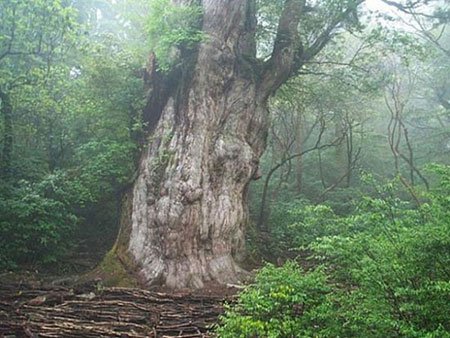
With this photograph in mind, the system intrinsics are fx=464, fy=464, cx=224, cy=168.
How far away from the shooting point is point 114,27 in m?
20.4

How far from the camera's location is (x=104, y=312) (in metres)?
6.78

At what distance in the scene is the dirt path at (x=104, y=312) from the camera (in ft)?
19.8

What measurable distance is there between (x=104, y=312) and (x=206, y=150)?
3961 millimetres

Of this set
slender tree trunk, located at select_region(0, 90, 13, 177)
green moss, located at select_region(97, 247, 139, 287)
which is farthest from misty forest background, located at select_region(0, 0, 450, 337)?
green moss, located at select_region(97, 247, 139, 287)

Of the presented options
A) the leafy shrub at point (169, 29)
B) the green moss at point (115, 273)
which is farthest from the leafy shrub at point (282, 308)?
the leafy shrub at point (169, 29)

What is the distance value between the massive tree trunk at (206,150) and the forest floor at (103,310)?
84 cm

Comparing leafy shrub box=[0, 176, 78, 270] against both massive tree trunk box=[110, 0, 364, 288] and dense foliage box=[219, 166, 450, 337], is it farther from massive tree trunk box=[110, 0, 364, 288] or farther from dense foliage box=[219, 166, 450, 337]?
dense foliage box=[219, 166, 450, 337]

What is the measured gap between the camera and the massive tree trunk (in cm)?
880

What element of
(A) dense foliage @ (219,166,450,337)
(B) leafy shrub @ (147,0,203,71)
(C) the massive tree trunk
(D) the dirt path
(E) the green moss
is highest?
(B) leafy shrub @ (147,0,203,71)

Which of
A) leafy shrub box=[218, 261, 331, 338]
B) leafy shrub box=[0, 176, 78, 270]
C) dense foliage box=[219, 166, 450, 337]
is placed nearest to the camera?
dense foliage box=[219, 166, 450, 337]

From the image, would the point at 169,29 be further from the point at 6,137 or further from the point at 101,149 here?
the point at 6,137

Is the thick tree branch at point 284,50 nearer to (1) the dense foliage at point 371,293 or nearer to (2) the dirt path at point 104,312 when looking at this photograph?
(2) the dirt path at point 104,312

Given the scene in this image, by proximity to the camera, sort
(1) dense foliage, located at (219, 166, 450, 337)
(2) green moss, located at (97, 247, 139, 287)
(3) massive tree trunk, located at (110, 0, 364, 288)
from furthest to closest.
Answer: (3) massive tree trunk, located at (110, 0, 364, 288)
(2) green moss, located at (97, 247, 139, 287)
(1) dense foliage, located at (219, 166, 450, 337)

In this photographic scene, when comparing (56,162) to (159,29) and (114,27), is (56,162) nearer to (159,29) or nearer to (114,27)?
(159,29)
